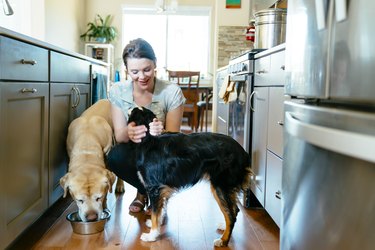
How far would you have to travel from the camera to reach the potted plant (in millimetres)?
7730

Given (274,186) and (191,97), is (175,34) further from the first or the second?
(274,186)

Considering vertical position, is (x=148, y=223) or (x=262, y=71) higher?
(x=262, y=71)

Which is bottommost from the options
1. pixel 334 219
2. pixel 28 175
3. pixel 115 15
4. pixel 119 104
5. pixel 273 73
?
pixel 28 175

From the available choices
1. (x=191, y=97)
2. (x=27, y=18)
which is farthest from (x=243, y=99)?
(x=191, y=97)

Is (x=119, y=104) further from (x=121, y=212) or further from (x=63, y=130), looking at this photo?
(x=121, y=212)

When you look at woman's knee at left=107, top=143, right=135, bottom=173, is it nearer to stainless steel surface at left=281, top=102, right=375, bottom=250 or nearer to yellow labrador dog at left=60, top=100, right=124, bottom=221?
yellow labrador dog at left=60, top=100, right=124, bottom=221

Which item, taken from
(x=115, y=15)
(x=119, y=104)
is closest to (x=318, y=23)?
(x=119, y=104)

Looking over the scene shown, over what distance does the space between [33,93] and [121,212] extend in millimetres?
1009

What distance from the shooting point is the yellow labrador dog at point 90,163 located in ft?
6.61

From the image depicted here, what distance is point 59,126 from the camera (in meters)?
2.30

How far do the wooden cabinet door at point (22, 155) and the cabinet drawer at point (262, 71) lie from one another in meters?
1.20

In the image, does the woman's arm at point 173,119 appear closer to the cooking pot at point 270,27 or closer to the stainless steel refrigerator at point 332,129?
the cooking pot at point 270,27

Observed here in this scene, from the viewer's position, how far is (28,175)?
182 cm

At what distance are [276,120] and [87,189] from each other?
1.03 meters
